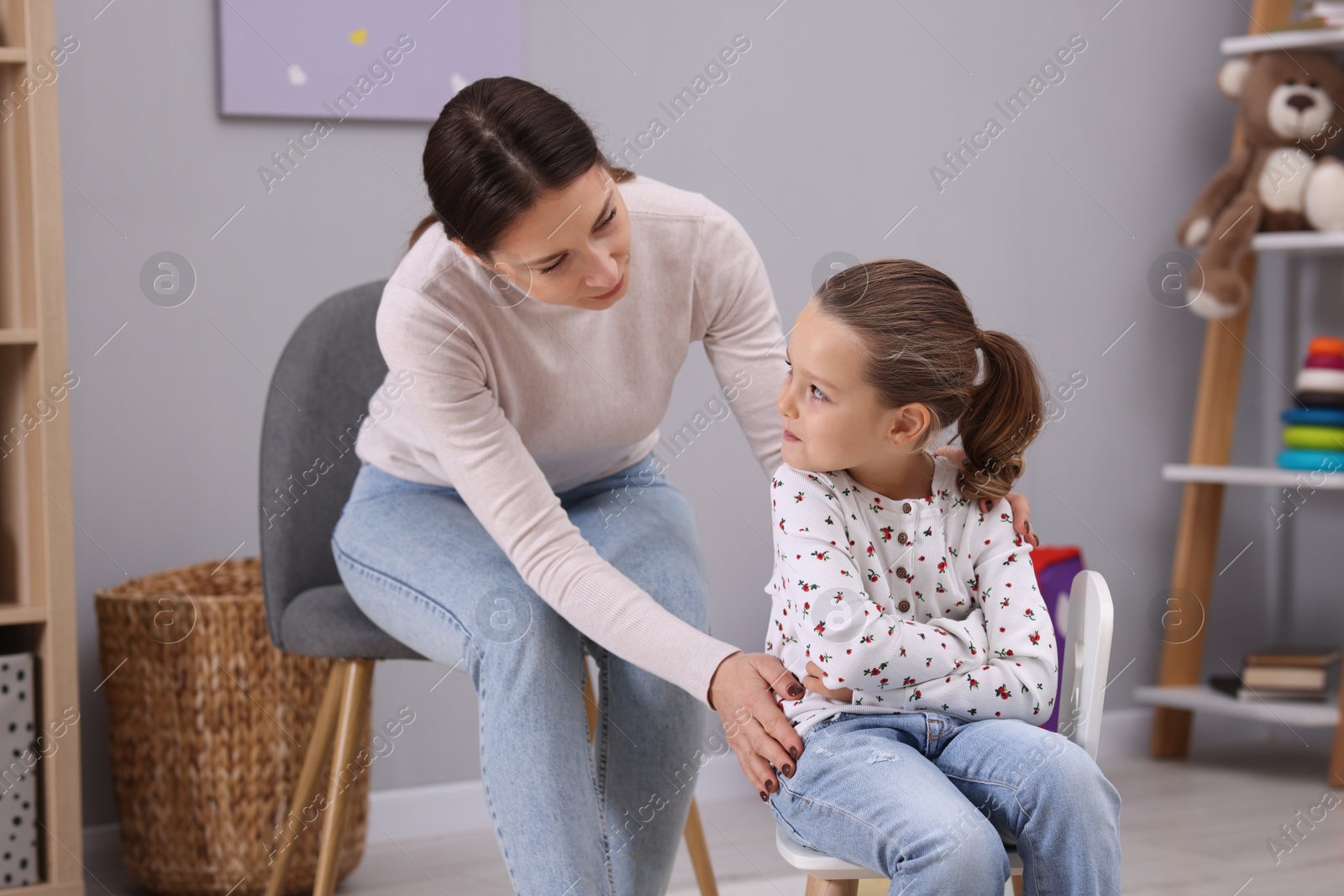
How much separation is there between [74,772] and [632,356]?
869 millimetres

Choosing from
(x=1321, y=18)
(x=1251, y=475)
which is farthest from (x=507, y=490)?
(x=1321, y=18)

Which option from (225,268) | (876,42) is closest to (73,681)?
(225,268)

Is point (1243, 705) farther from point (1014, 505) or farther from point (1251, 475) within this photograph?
point (1014, 505)

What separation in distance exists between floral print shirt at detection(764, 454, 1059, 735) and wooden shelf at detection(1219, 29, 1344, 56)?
5.40ft

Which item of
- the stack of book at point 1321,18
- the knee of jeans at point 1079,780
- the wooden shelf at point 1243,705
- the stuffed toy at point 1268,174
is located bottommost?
the wooden shelf at point 1243,705

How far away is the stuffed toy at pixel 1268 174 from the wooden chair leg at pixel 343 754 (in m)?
1.70

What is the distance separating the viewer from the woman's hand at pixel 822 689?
3.16 feet

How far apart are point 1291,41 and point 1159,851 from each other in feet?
4.62

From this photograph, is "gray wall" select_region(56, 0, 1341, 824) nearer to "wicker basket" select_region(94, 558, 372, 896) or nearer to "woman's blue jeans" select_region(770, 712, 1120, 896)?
"wicker basket" select_region(94, 558, 372, 896)

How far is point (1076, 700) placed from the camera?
1.01 meters

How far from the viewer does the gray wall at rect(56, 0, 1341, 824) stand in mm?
1799

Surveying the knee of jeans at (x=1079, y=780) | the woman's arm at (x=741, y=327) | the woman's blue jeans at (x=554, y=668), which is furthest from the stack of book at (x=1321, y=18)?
the knee of jeans at (x=1079, y=780)

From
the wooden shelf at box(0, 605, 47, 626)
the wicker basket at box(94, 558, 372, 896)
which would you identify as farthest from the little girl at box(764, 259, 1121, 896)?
the wooden shelf at box(0, 605, 47, 626)

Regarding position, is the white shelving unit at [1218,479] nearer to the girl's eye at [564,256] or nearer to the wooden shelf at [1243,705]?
the wooden shelf at [1243,705]
